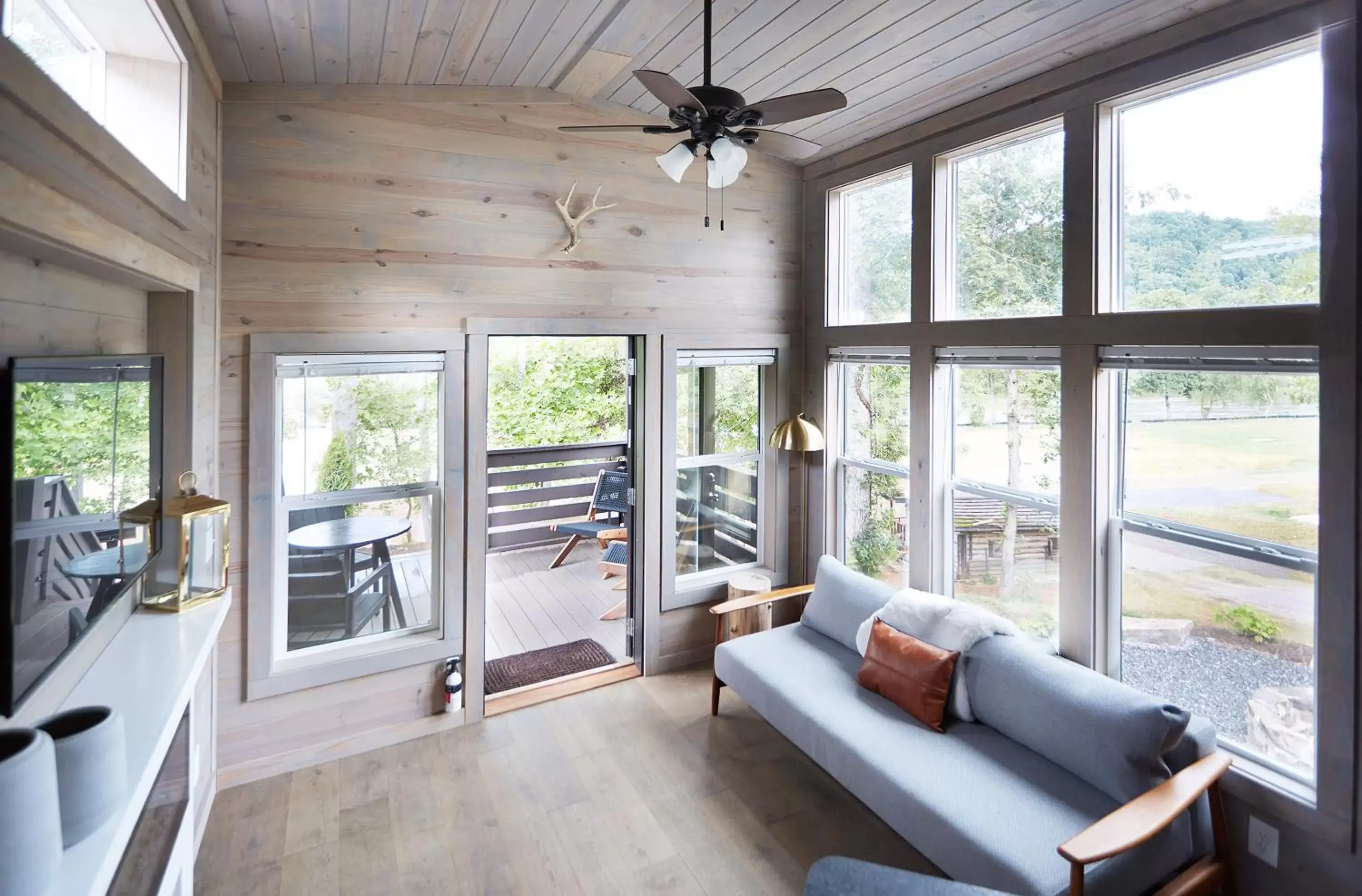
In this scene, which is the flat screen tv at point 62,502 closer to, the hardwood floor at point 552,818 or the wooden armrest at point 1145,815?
the hardwood floor at point 552,818

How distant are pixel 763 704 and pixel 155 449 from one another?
2.56 m

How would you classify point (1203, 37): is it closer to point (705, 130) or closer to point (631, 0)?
point (705, 130)

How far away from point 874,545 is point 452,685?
7.95 feet

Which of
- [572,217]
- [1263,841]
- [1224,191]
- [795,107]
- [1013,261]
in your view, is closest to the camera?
[795,107]

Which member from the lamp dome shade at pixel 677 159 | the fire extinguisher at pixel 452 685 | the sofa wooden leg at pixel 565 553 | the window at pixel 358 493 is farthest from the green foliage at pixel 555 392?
the lamp dome shade at pixel 677 159

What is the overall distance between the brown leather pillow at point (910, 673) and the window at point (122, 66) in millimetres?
3131

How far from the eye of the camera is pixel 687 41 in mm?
3004

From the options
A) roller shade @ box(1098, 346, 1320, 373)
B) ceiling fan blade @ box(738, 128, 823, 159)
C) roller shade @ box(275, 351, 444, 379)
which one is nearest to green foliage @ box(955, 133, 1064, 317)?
roller shade @ box(1098, 346, 1320, 373)

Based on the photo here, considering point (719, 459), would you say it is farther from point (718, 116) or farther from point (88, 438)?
point (88, 438)

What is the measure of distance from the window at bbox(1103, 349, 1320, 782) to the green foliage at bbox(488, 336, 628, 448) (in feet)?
20.0

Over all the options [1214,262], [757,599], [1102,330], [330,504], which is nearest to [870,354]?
[1102,330]

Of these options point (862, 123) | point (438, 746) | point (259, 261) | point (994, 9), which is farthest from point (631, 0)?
point (438, 746)

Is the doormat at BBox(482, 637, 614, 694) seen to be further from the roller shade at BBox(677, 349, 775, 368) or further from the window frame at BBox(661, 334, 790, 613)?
the roller shade at BBox(677, 349, 775, 368)

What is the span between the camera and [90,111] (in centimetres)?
196
